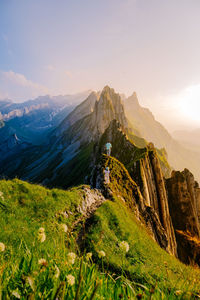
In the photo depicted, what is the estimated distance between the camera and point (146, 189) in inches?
1176

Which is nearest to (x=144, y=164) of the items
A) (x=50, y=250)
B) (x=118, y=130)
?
(x=50, y=250)

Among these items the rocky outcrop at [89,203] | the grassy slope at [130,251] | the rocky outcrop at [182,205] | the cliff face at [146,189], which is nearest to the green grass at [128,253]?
the grassy slope at [130,251]

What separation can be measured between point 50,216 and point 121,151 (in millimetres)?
47902

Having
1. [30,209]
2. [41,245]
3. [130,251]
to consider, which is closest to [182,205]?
[130,251]

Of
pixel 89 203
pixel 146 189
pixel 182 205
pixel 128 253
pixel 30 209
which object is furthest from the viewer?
pixel 182 205

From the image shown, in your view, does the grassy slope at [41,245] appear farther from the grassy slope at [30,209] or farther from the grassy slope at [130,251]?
the grassy slope at [130,251]

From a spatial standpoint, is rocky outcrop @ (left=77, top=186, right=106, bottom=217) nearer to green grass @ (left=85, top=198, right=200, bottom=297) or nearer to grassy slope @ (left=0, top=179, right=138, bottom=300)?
grassy slope @ (left=0, top=179, right=138, bottom=300)

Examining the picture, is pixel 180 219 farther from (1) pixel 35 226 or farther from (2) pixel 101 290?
(2) pixel 101 290

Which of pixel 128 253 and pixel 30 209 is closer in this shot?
pixel 30 209

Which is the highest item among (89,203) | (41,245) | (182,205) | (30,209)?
(182,205)

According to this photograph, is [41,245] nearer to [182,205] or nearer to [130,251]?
[130,251]

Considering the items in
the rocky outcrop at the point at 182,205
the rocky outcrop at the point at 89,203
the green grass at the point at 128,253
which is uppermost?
the rocky outcrop at the point at 182,205

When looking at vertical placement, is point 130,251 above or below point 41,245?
below

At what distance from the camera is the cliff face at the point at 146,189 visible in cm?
1970
